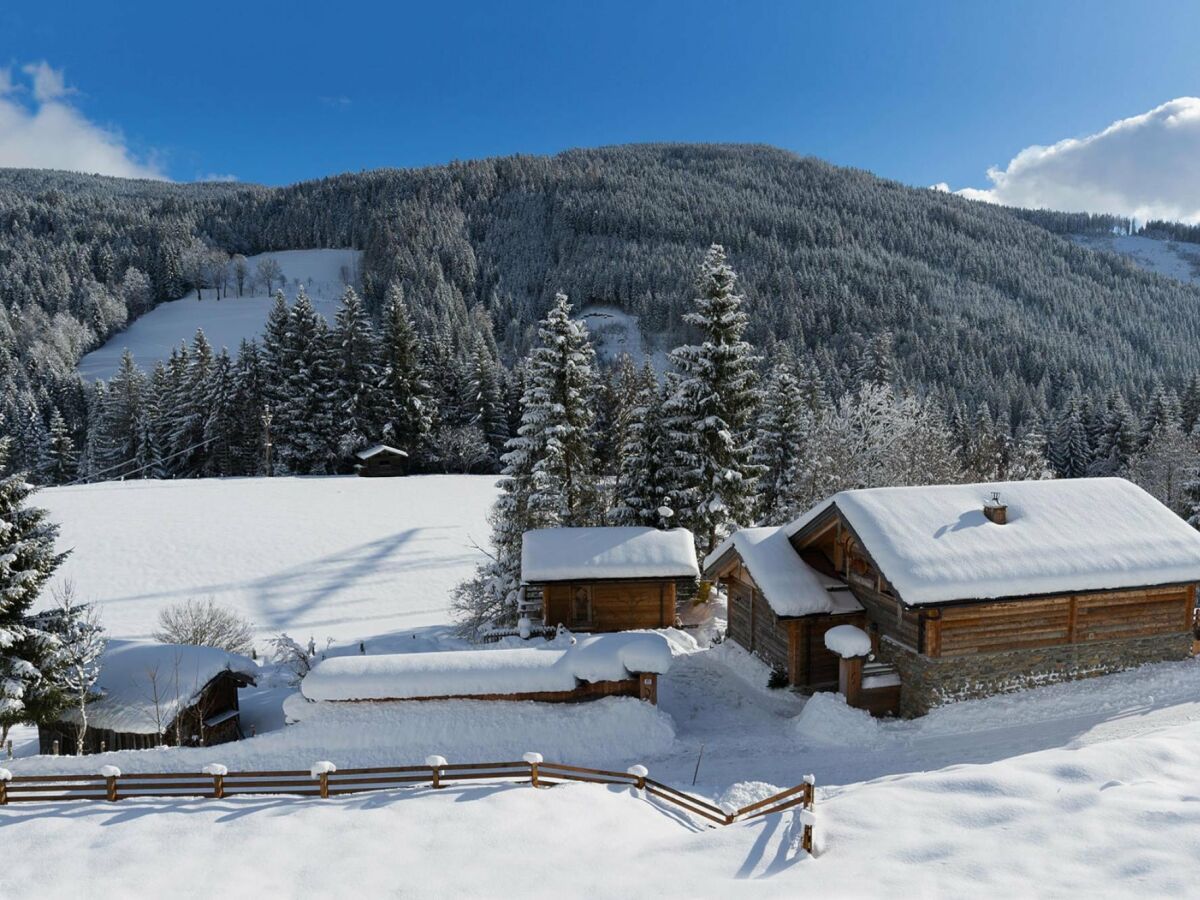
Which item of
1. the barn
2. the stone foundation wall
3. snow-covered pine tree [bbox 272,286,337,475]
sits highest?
snow-covered pine tree [bbox 272,286,337,475]

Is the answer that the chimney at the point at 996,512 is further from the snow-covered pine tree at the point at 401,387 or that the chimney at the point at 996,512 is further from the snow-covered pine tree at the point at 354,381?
the snow-covered pine tree at the point at 354,381

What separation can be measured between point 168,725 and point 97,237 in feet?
606

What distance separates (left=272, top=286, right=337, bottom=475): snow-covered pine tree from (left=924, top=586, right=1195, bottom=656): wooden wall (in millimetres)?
48741

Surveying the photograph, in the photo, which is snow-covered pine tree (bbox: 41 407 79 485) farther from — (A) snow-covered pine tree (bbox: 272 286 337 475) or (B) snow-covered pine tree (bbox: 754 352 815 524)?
(B) snow-covered pine tree (bbox: 754 352 815 524)

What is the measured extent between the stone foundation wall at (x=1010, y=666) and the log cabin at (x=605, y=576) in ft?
27.3

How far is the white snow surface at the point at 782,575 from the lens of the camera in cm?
1834

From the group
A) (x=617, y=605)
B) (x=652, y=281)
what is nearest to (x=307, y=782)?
(x=617, y=605)

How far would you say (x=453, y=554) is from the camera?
37375 millimetres

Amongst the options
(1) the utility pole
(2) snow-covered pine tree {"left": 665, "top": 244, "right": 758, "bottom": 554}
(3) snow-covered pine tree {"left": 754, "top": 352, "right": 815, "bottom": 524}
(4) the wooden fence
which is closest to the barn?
(4) the wooden fence

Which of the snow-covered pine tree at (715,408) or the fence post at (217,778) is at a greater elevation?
the snow-covered pine tree at (715,408)

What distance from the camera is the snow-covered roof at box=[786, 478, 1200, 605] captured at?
16.2 metres

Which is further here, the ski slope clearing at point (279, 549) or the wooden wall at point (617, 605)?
the ski slope clearing at point (279, 549)

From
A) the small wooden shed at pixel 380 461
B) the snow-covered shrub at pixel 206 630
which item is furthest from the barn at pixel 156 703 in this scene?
the small wooden shed at pixel 380 461

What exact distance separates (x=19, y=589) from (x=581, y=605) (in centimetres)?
1568
